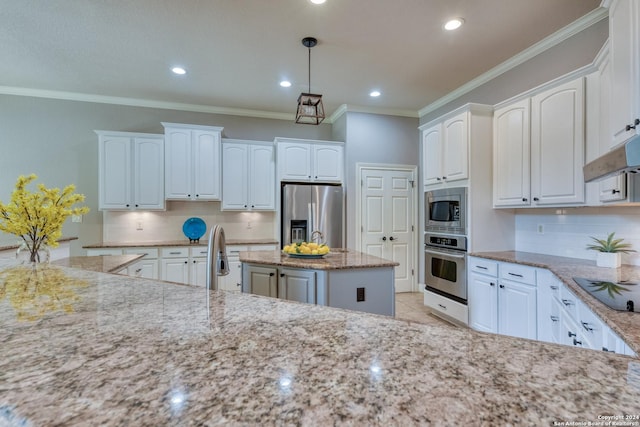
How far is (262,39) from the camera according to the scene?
2.94 m

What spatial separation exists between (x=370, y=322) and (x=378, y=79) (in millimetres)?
3660

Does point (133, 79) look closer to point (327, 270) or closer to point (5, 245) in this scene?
point (5, 245)

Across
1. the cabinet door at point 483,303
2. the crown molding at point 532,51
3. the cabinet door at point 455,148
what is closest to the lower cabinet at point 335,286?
the cabinet door at point 483,303

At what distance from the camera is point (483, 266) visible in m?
2.93

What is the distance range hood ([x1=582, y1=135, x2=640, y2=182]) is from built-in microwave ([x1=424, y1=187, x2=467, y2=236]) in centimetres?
138

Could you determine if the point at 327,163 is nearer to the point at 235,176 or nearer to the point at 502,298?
the point at 235,176

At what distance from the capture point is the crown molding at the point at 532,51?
2549 mm

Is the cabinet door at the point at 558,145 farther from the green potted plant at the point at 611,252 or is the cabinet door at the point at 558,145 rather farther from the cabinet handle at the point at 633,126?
the cabinet handle at the point at 633,126

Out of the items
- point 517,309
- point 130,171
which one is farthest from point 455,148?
point 130,171

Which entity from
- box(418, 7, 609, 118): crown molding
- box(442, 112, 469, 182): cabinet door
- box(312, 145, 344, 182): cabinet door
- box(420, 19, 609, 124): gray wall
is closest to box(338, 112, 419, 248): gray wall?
box(312, 145, 344, 182): cabinet door

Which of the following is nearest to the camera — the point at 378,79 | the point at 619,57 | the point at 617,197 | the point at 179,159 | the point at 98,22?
the point at 619,57

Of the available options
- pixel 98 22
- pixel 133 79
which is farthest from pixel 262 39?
pixel 133 79

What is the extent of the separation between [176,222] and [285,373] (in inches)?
182

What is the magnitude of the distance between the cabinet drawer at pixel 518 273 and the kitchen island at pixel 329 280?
0.98 metres
